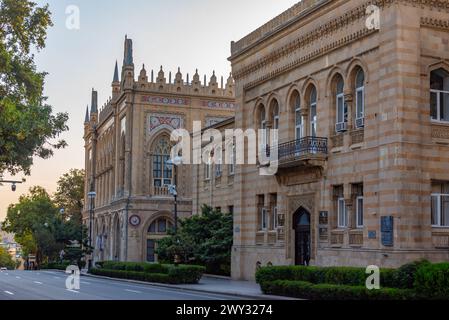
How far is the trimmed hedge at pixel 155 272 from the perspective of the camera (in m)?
36.0

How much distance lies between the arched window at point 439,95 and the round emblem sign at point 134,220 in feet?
123

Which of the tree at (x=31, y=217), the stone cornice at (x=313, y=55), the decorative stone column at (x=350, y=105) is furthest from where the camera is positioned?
the tree at (x=31, y=217)

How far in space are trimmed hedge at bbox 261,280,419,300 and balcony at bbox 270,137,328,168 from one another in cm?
612

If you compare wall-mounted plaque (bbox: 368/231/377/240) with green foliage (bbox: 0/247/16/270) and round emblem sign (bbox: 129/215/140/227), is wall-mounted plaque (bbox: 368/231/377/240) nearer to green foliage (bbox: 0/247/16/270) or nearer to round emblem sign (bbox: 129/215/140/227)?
round emblem sign (bbox: 129/215/140/227)

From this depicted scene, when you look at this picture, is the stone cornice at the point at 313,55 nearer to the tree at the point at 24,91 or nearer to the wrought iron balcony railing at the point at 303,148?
the wrought iron balcony railing at the point at 303,148

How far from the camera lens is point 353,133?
98.8 ft

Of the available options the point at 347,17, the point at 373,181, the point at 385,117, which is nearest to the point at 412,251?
the point at 373,181

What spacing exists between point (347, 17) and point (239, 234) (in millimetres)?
13902

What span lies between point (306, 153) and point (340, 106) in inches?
96.2

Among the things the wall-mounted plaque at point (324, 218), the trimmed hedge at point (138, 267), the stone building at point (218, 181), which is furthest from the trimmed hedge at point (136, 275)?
the wall-mounted plaque at point (324, 218)

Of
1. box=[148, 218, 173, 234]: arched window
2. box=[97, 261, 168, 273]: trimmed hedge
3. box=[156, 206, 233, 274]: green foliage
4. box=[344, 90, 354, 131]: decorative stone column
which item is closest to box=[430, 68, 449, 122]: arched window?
box=[344, 90, 354, 131]: decorative stone column

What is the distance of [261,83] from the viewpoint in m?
38.3
